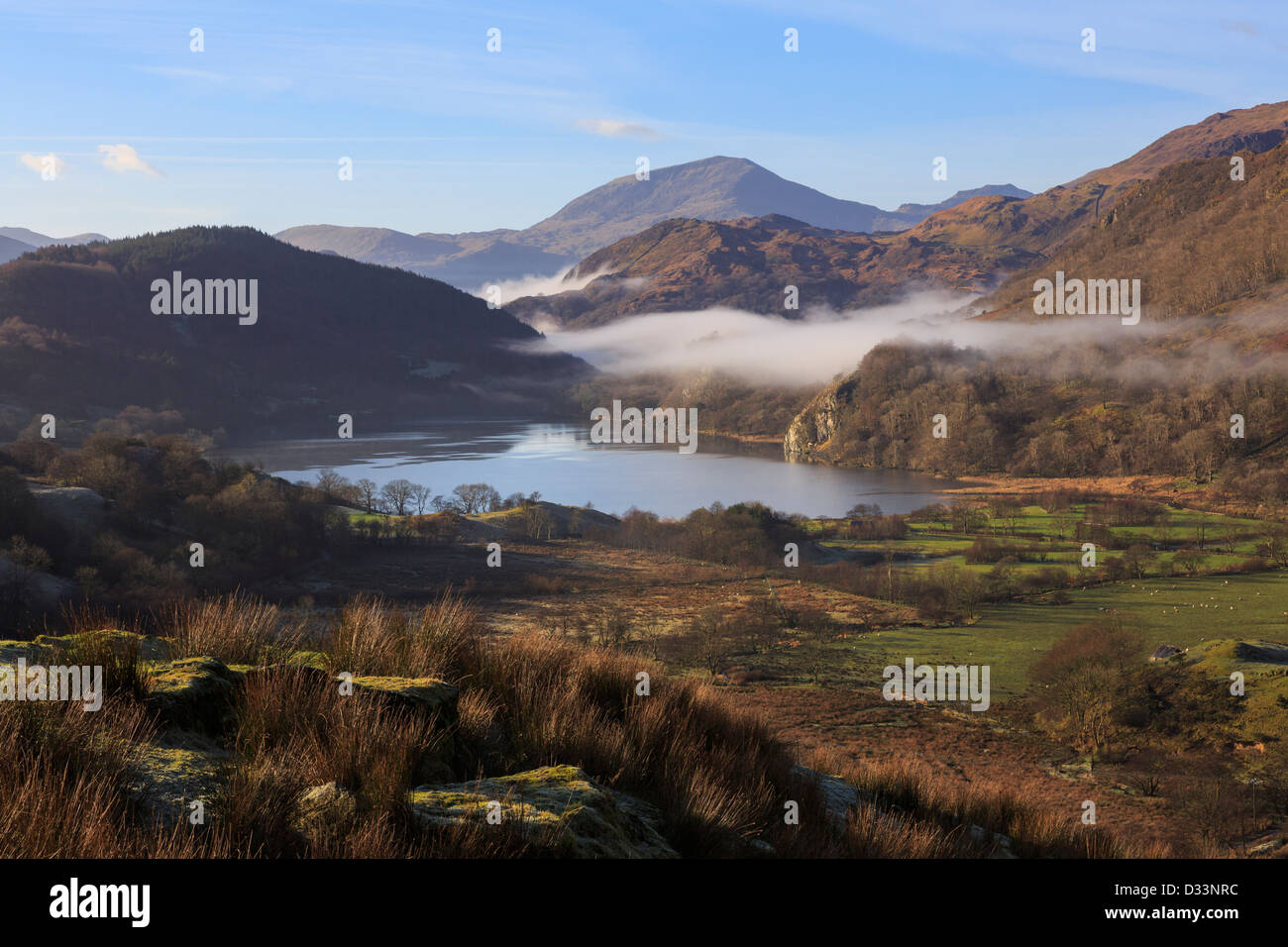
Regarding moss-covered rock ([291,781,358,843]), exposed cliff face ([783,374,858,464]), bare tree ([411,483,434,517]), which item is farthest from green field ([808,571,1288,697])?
exposed cliff face ([783,374,858,464])

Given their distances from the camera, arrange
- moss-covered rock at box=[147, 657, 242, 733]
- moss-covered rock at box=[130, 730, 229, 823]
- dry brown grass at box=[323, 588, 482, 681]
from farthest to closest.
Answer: dry brown grass at box=[323, 588, 482, 681]
moss-covered rock at box=[147, 657, 242, 733]
moss-covered rock at box=[130, 730, 229, 823]

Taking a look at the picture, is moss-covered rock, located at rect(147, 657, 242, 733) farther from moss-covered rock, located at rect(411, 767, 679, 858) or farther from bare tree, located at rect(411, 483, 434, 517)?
bare tree, located at rect(411, 483, 434, 517)

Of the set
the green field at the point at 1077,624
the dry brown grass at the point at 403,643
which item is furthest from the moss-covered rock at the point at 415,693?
the green field at the point at 1077,624

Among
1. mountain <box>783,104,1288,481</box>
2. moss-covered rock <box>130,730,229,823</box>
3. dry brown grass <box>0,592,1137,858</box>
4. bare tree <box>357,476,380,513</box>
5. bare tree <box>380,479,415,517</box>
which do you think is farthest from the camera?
mountain <box>783,104,1288,481</box>

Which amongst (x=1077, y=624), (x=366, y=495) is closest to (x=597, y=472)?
(x=366, y=495)

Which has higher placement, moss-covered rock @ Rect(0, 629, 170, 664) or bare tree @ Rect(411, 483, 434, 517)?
moss-covered rock @ Rect(0, 629, 170, 664)
